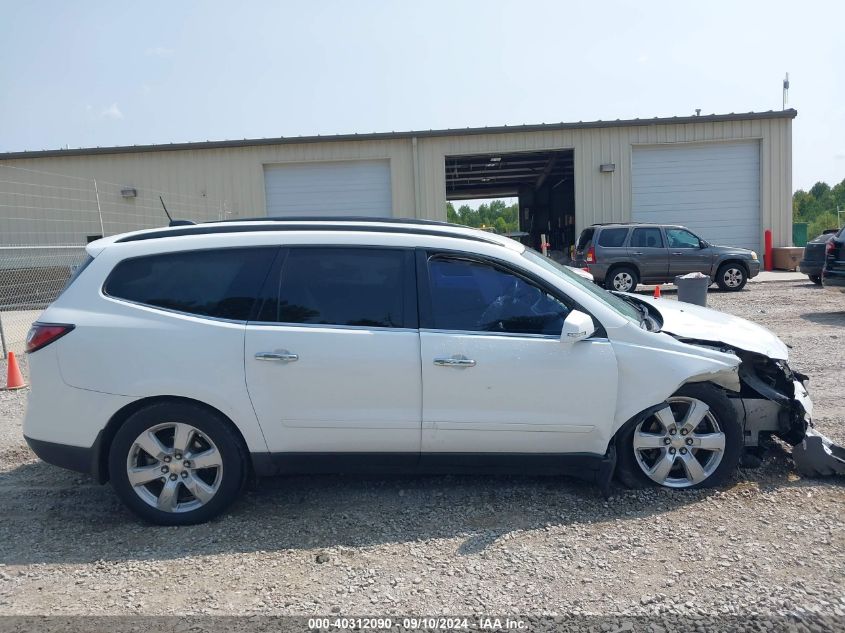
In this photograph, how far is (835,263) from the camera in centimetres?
1209

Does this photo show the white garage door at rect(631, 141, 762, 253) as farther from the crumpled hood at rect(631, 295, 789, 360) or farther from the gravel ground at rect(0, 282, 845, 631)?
the gravel ground at rect(0, 282, 845, 631)

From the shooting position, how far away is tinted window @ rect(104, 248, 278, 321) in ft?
13.8

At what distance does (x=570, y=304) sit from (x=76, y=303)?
2.98 m

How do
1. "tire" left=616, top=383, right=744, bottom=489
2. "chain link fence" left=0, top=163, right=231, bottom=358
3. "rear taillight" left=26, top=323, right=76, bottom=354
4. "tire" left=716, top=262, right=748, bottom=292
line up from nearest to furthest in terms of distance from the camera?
"rear taillight" left=26, top=323, right=76, bottom=354 < "tire" left=616, top=383, right=744, bottom=489 < "tire" left=716, top=262, right=748, bottom=292 < "chain link fence" left=0, top=163, right=231, bottom=358

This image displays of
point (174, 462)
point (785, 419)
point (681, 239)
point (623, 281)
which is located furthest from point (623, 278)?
point (174, 462)

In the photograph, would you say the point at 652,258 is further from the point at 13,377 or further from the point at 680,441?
the point at 13,377

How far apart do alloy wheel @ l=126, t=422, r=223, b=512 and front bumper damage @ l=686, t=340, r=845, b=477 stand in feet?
10.2

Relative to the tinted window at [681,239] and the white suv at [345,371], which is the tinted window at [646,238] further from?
the white suv at [345,371]

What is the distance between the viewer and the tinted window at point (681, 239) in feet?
55.8

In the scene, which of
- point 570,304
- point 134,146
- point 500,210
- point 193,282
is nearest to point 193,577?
point 193,282

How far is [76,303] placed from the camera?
420 cm

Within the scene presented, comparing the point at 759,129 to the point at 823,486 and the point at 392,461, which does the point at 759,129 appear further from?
the point at 392,461

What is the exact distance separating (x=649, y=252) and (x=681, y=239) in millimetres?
992

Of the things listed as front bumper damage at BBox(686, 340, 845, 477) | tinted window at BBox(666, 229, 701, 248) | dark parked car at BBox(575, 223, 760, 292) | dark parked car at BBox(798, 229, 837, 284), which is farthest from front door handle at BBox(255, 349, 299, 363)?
dark parked car at BBox(798, 229, 837, 284)
